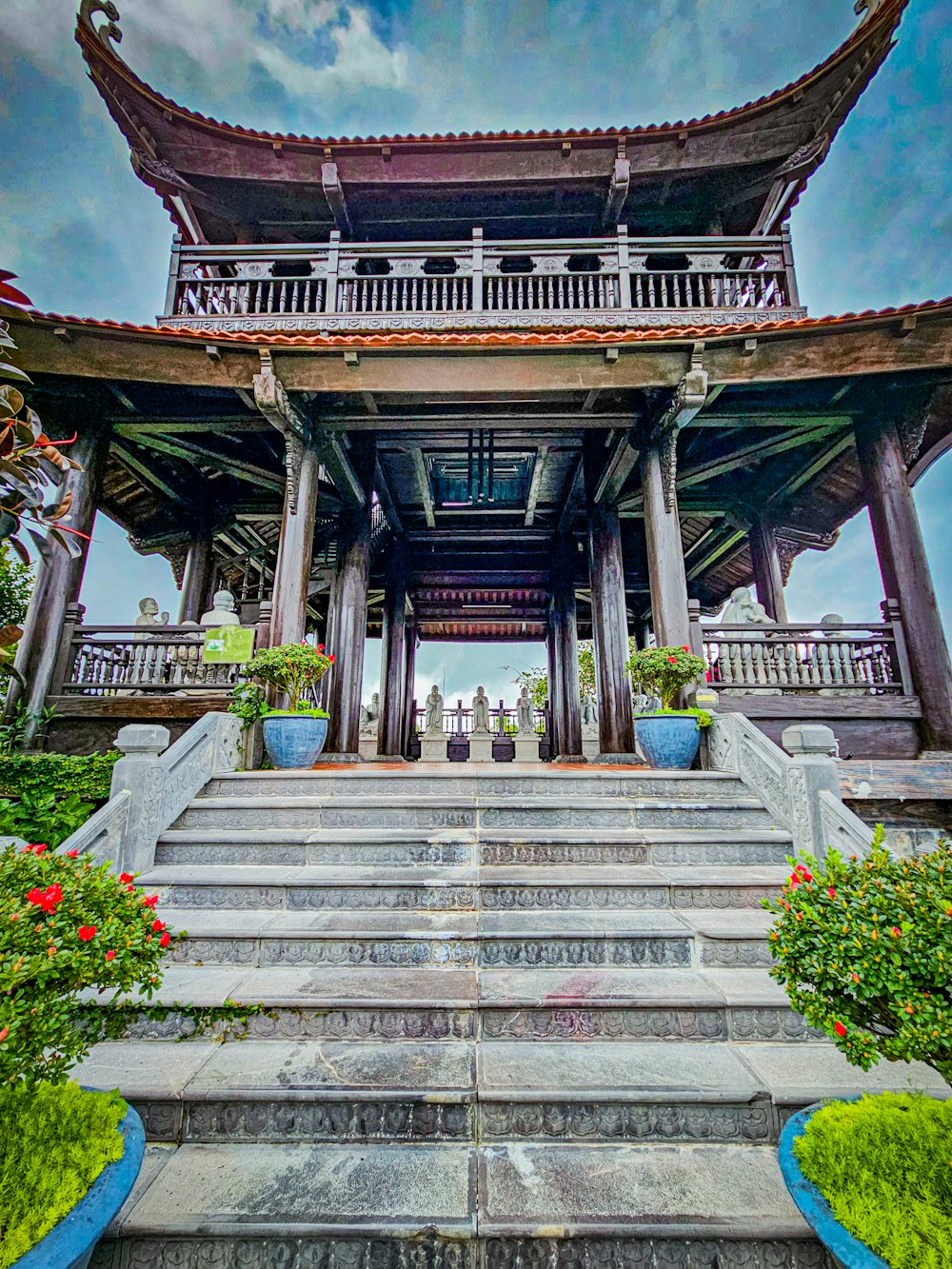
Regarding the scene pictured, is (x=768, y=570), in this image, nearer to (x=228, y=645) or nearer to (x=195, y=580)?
(x=228, y=645)

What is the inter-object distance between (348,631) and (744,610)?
5126 millimetres

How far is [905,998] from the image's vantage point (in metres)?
1.42

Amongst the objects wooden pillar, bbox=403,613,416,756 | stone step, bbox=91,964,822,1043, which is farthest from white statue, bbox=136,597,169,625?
stone step, bbox=91,964,822,1043

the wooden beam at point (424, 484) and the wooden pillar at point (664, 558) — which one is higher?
the wooden beam at point (424, 484)

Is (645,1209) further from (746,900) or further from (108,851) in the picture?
(108,851)

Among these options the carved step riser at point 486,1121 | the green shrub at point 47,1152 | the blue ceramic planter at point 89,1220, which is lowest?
the carved step riser at point 486,1121

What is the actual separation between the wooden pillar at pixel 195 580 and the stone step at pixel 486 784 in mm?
5534

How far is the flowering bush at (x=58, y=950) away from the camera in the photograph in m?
1.33

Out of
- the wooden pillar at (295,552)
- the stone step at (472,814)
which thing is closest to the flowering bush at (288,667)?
the wooden pillar at (295,552)

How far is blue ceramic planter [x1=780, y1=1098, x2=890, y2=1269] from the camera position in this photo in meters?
1.20

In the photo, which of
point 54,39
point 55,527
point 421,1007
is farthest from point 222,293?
point 54,39

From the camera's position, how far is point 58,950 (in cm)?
144

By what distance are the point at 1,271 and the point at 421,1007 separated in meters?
2.96

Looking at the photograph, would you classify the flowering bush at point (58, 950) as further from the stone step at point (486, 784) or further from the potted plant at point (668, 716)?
the potted plant at point (668, 716)
